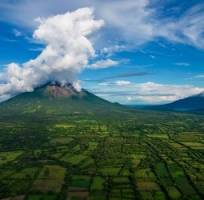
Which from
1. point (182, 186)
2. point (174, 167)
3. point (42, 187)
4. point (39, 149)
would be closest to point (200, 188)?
point (182, 186)

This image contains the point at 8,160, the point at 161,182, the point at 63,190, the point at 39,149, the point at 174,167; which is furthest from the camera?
the point at 39,149

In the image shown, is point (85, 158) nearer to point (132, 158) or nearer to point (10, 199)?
point (132, 158)

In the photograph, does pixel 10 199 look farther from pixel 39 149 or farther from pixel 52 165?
pixel 39 149

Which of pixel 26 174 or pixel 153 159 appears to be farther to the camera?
pixel 153 159

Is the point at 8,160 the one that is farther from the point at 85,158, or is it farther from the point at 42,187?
the point at 42,187

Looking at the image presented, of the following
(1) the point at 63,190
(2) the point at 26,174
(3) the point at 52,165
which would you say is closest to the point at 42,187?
(1) the point at 63,190

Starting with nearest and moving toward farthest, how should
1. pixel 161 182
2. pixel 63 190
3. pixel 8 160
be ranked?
1. pixel 63 190
2. pixel 161 182
3. pixel 8 160

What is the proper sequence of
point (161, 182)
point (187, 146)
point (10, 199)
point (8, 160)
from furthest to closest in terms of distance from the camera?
1. point (187, 146)
2. point (8, 160)
3. point (161, 182)
4. point (10, 199)

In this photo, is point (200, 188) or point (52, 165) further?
point (52, 165)

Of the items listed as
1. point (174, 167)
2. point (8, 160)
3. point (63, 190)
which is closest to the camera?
point (63, 190)
